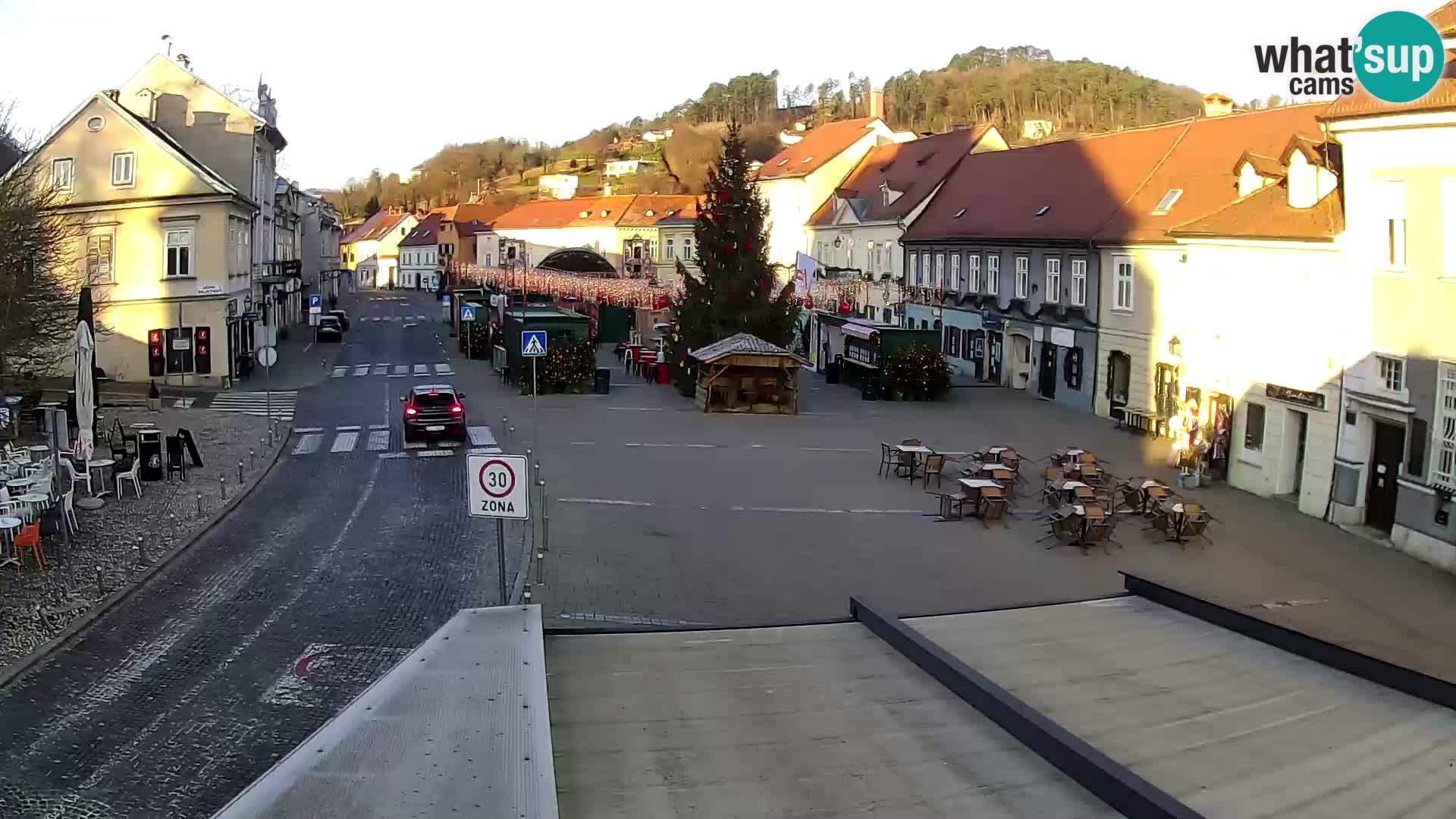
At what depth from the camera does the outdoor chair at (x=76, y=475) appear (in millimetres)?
19748

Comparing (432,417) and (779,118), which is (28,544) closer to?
(432,417)

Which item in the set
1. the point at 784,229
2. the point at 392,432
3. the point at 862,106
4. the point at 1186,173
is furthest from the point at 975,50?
the point at 392,432

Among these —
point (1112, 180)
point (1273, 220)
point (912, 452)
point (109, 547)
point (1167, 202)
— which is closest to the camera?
point (109, 547)

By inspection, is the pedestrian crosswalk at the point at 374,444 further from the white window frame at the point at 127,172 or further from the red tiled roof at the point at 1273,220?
the red tiled roof at the point at 1273,220

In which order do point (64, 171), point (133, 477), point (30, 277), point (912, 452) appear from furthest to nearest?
point (64, 171) → point (30, 277) → point (912, 452) → point (133, 477)

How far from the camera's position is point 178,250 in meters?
38.2

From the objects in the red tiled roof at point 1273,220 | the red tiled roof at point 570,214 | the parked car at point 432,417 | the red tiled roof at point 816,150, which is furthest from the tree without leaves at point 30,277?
the red tiled roof at point 570,214

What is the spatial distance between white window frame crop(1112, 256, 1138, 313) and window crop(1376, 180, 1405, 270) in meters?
13.5

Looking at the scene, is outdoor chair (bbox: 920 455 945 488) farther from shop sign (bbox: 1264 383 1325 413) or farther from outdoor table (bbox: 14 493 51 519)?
outdoor table (bbox: 14 493 51 519)

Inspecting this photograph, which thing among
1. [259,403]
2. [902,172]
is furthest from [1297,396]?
[902,172]

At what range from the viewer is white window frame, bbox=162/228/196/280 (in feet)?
125

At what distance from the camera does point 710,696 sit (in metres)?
7.16

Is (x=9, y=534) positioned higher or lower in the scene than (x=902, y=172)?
lower

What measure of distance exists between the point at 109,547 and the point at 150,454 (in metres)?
5.83
